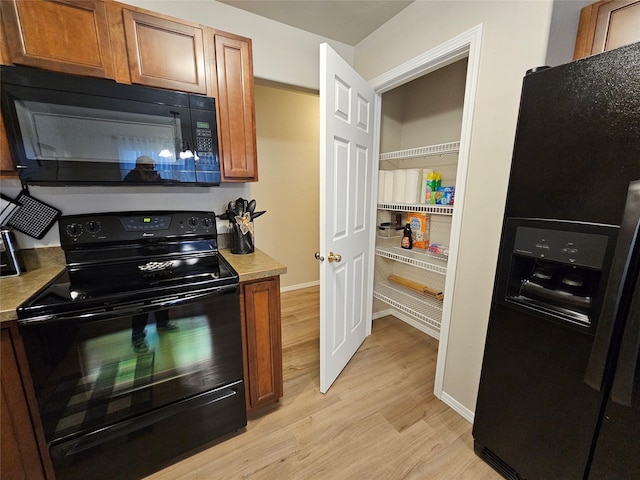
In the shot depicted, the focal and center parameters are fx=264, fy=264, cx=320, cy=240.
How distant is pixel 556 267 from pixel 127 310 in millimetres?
1693

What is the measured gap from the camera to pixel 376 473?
1.25 metres

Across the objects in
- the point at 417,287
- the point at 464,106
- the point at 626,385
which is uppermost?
the point at 464,106

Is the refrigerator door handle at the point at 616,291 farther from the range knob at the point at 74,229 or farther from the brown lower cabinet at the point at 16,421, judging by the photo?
the range knob at the point at 74,229

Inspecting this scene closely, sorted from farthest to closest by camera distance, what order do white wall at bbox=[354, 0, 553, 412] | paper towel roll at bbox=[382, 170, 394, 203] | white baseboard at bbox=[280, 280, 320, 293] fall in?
1. white baseboard at bbox=[280, 280, 320, 293]
2. paper towel roll at bbox=[382, 170, 394, 203]
3. white wall at bbox=[354, 0, 553, 412]

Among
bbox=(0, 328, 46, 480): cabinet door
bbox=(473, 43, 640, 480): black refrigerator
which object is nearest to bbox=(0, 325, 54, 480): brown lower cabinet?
bbox=(0, 328, 46, 480): cabinet door

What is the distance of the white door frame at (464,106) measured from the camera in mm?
1329

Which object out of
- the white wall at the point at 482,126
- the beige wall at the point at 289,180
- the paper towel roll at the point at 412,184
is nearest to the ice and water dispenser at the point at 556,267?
the white wall at the point at 482,126

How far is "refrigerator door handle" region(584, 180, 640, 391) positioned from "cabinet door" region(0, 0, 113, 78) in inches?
78.7

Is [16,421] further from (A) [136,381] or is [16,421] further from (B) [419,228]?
(B) [419,228]

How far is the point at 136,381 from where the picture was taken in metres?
1.14

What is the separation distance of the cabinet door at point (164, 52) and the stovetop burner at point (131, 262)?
68 cm

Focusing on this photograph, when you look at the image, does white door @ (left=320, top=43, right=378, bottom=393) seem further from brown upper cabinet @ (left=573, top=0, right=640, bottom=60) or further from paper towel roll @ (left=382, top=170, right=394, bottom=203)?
brown upper cabinet @ (left=573, top=0, right=640, bottom=60)

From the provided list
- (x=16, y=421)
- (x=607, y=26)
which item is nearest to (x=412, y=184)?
(x=607, y=26)

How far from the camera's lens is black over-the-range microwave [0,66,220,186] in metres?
1.06
